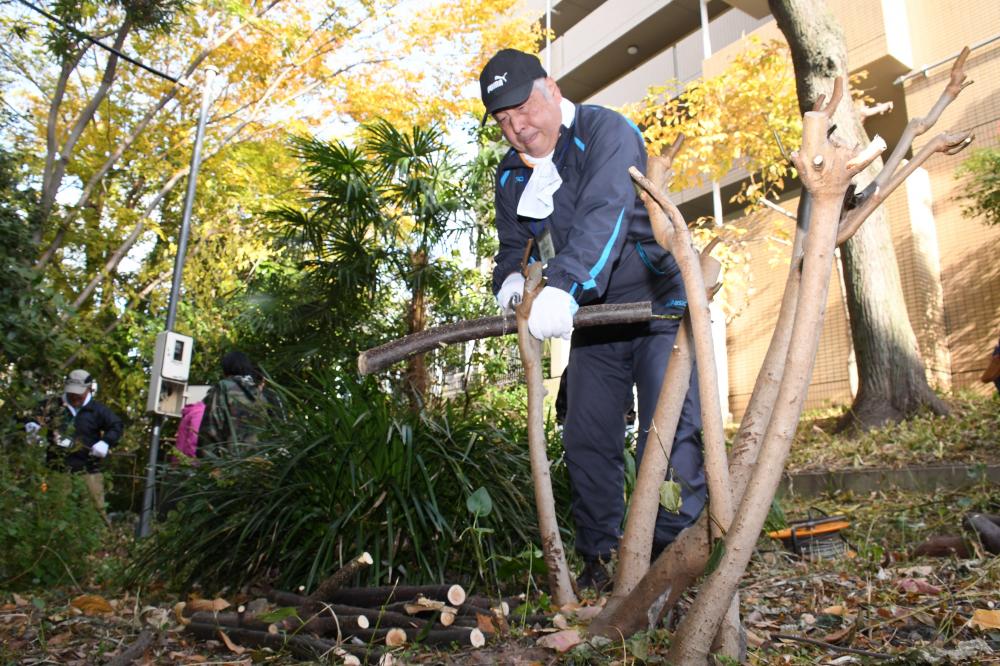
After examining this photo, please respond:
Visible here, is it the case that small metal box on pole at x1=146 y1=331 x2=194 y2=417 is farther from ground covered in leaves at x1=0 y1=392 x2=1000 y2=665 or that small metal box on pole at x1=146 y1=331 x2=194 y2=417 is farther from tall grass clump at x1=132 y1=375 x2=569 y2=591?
tall grass clump at x1=132 y1=375 x2=569 y2=591

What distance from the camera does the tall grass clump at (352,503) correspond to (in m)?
2.98

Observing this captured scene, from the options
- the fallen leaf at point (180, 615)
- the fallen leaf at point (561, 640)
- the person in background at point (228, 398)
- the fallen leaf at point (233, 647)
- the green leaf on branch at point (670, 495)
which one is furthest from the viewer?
the person in background at point (228, 398)

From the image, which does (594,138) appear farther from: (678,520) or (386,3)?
(386,3)

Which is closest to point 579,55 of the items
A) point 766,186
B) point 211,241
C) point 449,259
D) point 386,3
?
point 766,186

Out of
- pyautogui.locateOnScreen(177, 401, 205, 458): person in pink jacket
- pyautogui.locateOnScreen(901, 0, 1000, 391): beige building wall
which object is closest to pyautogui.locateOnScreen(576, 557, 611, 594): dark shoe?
pyautogui.locateOnScreen(177, 401, 205, 458): person in pink jacket

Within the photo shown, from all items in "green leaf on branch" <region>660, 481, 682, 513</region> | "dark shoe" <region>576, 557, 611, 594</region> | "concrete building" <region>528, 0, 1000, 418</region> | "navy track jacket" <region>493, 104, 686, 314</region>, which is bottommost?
"dark shoe" <region>576, 557, 611, 594</region>

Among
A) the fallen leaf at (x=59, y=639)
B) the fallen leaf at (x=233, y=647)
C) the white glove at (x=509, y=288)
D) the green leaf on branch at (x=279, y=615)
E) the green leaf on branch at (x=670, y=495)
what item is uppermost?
the white glove at (x=509, y=288)

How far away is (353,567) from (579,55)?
19413mm

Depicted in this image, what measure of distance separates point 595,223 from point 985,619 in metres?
1.48

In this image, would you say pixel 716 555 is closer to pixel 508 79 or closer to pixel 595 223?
pixel 595 223

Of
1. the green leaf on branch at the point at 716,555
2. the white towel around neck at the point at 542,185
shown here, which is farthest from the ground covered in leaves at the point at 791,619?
the white towel around neck at the point at 542,185

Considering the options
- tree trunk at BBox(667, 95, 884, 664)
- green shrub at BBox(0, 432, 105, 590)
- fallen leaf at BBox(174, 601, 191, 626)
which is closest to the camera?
tree trunk at BBox(667, 95, 884, 664)

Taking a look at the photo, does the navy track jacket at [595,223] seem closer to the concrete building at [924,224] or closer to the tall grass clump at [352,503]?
the tall grass clump at [352,503]

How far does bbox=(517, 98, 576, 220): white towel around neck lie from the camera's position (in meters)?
2.82
